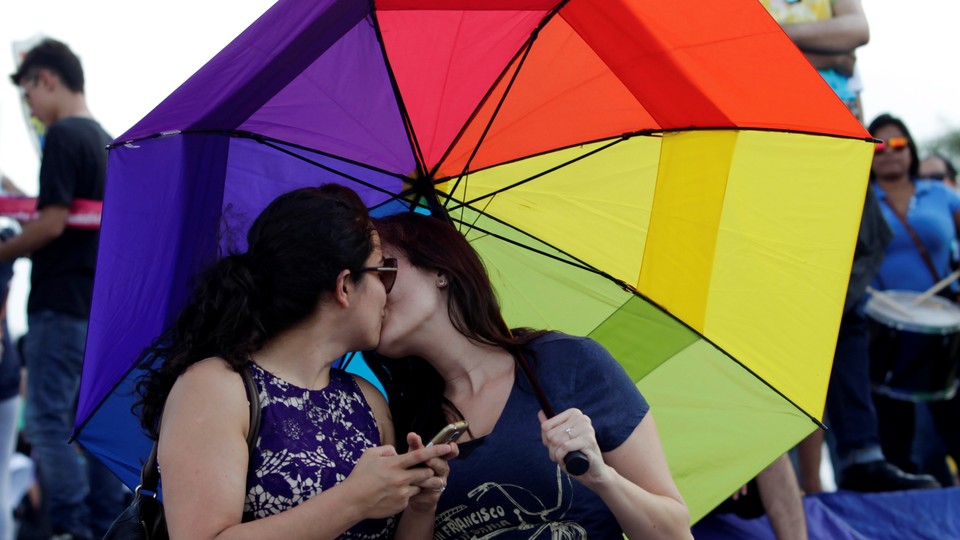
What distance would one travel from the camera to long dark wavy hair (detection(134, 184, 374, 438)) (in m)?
2.33

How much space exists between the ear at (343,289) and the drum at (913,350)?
338 cm

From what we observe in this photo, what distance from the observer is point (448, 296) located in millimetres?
2658

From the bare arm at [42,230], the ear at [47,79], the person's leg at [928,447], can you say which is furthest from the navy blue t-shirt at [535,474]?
the person's leg at [928,447]

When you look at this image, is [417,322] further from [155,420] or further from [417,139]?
[155,420]

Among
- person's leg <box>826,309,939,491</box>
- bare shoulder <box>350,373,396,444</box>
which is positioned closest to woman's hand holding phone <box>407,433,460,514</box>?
bare shoulder <box>350,373,396,444</box>

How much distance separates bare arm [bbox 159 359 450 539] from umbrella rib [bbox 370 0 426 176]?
2.74 feet

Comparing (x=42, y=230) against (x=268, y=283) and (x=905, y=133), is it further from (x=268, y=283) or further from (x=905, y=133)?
(x=905, y=133)

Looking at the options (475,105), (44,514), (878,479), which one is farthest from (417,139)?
(44,514)

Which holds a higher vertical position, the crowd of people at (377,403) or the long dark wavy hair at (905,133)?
the long dark wavy hair at (905,133)

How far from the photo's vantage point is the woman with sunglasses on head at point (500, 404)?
2441mm

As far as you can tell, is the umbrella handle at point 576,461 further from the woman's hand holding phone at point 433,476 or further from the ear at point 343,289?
the ear at point 343,289

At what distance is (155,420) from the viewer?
7.96 ft

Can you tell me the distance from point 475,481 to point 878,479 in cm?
276

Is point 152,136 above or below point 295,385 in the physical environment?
above
